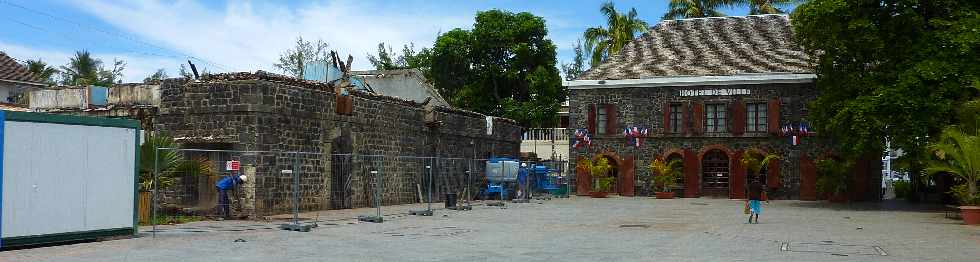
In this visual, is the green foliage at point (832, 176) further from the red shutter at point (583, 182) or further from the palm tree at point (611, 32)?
the palm tree at point (611, 32)

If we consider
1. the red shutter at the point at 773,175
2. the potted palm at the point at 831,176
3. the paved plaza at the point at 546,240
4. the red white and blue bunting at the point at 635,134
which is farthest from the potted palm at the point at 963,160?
the red white and blue bunting at the point at 635,134

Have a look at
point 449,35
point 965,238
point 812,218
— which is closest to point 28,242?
point 965,238

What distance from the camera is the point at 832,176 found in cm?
3097

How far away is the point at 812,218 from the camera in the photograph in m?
21.8

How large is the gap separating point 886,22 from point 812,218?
8.25 metres

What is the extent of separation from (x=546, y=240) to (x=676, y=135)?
72.4 ft

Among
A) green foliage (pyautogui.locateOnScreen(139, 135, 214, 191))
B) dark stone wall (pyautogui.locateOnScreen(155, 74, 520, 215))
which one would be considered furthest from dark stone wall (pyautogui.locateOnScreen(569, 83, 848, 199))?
green foliage (pyautogui.locateOnScreen(139, 135, 214, 191))

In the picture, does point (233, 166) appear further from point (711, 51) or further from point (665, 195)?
point (711, 51)

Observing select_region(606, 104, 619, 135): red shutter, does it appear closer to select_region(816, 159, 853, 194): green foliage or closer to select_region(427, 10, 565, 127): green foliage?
select_region(816, 159, 853, 194): green foliage

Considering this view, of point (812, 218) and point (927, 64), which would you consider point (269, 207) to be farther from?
point (927, 64)

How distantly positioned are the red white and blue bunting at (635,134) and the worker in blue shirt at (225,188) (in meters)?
20.5

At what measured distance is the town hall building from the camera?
33.7m

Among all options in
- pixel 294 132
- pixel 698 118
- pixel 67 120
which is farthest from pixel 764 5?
pixel 67 120

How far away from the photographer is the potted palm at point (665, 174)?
34.5m
